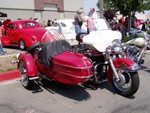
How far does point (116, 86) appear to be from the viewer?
5.76 m

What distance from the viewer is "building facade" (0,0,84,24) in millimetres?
35156

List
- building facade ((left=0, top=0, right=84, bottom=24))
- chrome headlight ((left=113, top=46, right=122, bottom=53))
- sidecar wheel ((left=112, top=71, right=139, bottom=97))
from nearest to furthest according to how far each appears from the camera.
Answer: sidecar wheel ((left=112, top=71, right=139, bottom=97)), chrome headlight ((left=113, top=46, right=122, bottom=53)), building facade ((left=0, top=0, right=84, bottom=24))

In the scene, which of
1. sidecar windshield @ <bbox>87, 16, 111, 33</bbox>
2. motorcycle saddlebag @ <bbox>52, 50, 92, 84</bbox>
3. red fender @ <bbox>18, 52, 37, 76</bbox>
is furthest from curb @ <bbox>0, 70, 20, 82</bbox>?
sidecar windshield @ <bbox>87, 16, 111, 33</bbox>

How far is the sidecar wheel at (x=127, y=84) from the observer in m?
5.31

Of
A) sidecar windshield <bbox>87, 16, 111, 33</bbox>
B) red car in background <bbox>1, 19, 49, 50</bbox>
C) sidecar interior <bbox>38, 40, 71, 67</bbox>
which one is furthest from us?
red car in background <bbox>1, 19, 49, 50</bbox>

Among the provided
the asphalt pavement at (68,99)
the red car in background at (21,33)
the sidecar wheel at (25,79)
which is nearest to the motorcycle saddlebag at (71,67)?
the asphalt pavement at (68,99)

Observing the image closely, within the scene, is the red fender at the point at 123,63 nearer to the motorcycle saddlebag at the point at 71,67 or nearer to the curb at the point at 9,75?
the motorcycle saddlebag at the point at 71,67

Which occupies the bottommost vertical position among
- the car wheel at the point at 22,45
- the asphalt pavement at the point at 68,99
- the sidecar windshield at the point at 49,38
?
the asphalt pavement at the point at 68,99

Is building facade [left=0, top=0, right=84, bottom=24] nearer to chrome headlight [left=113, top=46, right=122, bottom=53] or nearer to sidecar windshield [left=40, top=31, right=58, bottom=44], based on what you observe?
sidecar windshield [left=40, top=31, right=58, bottom=44]

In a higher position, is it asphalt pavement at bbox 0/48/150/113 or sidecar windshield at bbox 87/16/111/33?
sidecar windshield at bbox 87/16/111/33

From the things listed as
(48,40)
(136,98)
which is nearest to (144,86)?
(136,98)

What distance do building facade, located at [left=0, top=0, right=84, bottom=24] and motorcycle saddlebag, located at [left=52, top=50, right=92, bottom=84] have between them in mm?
30273

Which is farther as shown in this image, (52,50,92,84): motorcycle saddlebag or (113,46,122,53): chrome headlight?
(113,46,122,53): chrome headlight

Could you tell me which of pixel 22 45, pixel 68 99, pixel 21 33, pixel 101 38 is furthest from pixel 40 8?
pixel 68 99
